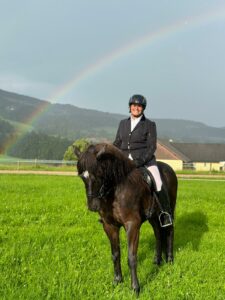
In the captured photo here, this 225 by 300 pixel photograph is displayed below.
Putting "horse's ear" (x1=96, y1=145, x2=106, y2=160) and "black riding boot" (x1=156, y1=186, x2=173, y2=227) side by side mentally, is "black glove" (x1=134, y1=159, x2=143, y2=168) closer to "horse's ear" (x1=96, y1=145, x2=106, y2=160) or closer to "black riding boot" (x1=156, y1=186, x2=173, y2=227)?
"black riding boot" (x1=156, y1=186, x2=173, y2=227)

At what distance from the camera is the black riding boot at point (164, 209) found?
24.4 ft

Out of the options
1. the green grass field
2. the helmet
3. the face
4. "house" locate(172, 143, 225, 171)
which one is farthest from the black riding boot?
"house" locate(172, 143, 225, 171)

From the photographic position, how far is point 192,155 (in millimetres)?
109250

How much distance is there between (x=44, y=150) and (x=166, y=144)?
174ft

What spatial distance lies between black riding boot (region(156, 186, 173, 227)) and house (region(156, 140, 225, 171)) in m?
93.1

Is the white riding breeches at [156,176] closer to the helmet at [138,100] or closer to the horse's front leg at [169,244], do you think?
the helmet at [138,100]

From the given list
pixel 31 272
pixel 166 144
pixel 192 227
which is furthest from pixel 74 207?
pixel 166 144

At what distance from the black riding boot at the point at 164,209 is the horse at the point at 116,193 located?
0.19 metres

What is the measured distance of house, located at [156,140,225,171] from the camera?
10194 centimetres

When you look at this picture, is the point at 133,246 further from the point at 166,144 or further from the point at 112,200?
the point at 166,144

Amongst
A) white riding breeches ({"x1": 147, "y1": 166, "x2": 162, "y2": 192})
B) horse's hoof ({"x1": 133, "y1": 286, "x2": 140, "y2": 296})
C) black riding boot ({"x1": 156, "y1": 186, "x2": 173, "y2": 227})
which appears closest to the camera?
horse's hoof ({"x1": 133, "y1": 286, "x2": 140, "y2": 296})

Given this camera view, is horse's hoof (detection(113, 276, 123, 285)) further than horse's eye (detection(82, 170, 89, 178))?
Yes

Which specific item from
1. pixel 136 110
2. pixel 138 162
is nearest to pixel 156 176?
pixel 138 162

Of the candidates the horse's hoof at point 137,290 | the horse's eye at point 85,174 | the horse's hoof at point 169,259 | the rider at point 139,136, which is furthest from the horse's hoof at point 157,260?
the horse's eye at point 85,174
